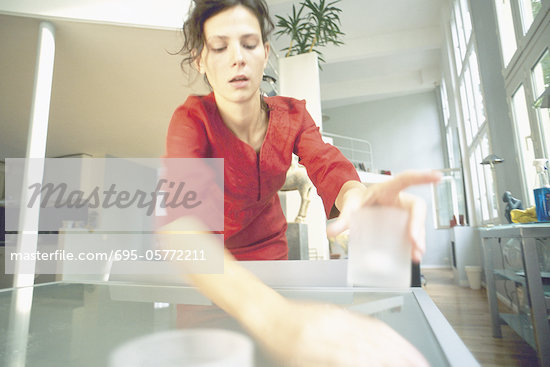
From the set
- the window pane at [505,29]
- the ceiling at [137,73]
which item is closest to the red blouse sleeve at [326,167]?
the ceiling at [137,73]

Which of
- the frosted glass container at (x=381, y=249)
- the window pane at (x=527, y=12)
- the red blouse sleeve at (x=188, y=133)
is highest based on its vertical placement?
the window pane at (x=527, y=12)

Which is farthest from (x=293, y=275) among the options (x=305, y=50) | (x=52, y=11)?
(x=305, y=50)

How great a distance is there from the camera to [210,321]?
0.33 meters

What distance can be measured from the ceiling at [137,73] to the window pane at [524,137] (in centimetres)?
199

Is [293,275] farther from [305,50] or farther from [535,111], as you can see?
[305,50]

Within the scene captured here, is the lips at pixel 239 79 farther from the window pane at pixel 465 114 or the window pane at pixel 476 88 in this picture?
the window pane at pixel 465 114

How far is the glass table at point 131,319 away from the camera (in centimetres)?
23

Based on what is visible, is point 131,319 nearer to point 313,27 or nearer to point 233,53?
point 233,53

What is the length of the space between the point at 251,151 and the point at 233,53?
192mm

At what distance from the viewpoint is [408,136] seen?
5.71 metres

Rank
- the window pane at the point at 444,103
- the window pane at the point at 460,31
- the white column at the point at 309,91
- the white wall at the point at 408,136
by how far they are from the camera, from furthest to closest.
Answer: the white wall at the point at 408,136, the window pane at the point at 444,103, the window pane at the point at 460,31, the white column at the point at 309,91

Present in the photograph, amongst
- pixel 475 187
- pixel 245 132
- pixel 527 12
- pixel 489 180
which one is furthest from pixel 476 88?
pixel 245 132

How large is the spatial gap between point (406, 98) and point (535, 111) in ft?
13.7

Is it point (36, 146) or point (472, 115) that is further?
point (472, 115)
